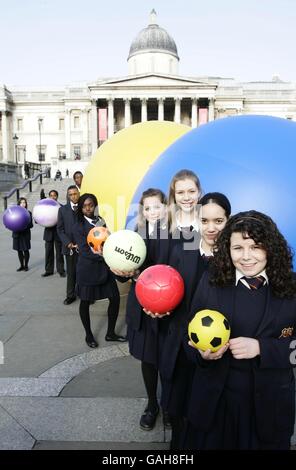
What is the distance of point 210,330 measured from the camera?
207 cm

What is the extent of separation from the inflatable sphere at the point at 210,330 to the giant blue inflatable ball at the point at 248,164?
178cm

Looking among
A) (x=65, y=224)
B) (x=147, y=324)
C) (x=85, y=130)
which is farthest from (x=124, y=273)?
(x=85, y=130)

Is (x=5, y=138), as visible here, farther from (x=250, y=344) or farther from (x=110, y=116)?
(x=250, y=344)

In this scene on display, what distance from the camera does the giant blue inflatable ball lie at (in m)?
3.78

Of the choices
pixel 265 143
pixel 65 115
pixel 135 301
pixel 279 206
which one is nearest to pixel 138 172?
pixel 265 143

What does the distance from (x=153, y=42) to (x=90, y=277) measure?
68710 millimetres

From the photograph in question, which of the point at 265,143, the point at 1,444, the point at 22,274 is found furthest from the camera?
the point at 22,274

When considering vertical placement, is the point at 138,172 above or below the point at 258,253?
above

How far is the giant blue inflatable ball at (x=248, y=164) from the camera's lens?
3.78 meters

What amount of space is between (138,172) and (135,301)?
11.4 ft

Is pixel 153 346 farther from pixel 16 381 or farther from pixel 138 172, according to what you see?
pixel 138 172

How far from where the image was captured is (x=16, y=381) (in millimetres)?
4133

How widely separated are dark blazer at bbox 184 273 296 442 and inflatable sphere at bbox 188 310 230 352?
0.41ft

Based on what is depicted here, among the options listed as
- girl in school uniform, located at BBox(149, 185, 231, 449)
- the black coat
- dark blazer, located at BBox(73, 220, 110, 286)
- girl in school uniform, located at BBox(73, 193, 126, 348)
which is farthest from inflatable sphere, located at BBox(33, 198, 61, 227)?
girl in school uniform, located at BBox(149, 185, 231, 449)
